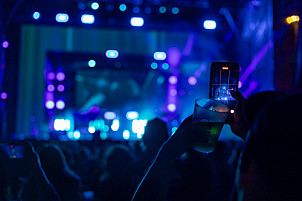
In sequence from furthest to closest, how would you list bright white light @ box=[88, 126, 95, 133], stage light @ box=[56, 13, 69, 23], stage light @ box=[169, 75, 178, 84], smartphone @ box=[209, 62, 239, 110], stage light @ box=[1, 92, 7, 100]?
stage light @ box=[169, 75, 178, 84], bright white light @ box=[88, 126, 95, 133], stage light @ box=[1, 92, 7, 100], stage light @ box=[56, 13, 69, 23], smartphone @ box=[209, 62, 239, 110]

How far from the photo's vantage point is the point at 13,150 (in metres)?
2.93

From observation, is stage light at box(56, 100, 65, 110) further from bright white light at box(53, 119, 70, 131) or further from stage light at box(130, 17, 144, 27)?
stage light at box(130, 17, 144, 27)

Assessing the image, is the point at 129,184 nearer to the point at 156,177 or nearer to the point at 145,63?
the point at 156,177

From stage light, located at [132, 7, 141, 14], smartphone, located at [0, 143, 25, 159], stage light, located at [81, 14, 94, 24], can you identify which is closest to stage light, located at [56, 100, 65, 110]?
stage light, located at [81, 14, 94, 24]

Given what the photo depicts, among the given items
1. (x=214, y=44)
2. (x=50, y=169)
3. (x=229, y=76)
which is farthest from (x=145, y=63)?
(x=229, y=76)

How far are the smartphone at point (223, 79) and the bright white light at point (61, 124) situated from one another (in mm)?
11699

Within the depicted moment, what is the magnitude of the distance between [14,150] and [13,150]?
0.04 ft

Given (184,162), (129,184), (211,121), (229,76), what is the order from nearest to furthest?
(211,121) < (229,76) < (129,184) < (184,162)

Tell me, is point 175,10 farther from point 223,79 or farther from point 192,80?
point 223,79

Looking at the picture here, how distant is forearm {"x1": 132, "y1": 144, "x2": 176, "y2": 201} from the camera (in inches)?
50.3

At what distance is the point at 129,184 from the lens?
9.93 ft

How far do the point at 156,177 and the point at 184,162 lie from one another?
242 cm

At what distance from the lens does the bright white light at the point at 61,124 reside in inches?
506

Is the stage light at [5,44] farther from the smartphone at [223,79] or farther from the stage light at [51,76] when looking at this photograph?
the smartphone at [223,79]
